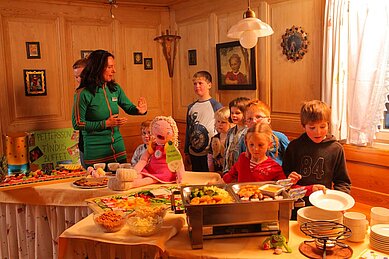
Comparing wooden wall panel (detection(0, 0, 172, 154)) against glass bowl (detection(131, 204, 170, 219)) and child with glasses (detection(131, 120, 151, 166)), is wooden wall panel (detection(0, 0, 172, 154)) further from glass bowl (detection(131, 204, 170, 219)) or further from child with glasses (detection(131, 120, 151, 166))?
glass bowl (detection(131, 204, 170, 219))

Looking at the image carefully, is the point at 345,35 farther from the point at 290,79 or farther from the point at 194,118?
the point at 194,118

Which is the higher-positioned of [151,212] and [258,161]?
[258,161]

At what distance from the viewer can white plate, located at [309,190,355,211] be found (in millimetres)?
1741

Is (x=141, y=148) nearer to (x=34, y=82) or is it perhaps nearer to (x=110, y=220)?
(x=110, y=220)

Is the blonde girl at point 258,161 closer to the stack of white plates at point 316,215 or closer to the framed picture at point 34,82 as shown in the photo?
the stack of white plates at point 316,215

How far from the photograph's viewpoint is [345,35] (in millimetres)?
3412

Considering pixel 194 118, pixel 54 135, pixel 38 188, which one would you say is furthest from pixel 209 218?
pixel 54 135

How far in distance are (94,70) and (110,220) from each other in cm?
168

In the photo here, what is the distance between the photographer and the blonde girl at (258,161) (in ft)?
6.99

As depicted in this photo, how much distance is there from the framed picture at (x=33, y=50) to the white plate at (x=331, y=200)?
3864mm

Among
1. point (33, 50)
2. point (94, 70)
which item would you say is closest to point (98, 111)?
point (94, 70)

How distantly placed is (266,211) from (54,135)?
3720 mm

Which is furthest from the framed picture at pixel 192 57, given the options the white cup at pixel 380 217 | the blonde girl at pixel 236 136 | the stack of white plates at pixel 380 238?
the stack of white plates at pixel 380 238

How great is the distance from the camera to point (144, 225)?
→ 175 centimetres
